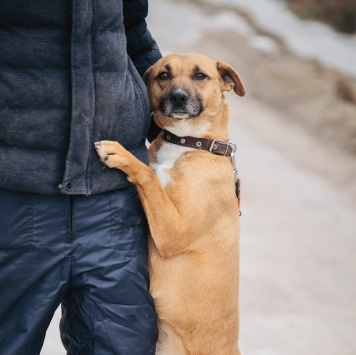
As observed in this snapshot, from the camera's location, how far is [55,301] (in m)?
2.24

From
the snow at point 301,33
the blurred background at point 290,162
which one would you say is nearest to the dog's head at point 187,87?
the blurred background at point 290,162

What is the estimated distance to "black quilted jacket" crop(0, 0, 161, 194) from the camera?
6.75 feet

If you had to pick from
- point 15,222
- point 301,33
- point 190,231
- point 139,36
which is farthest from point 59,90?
point 301,33

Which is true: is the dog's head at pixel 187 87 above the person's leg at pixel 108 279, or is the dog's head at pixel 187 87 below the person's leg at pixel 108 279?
above

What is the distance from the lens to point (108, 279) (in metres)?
2.28

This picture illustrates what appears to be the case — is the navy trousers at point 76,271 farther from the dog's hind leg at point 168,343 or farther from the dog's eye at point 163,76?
the dog's eye at point 163,76

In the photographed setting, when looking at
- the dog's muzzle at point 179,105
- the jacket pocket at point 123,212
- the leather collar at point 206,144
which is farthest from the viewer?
the dog's muzzle at point 179,105

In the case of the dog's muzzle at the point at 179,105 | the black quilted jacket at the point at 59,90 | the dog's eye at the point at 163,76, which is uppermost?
the black quilted jacket at the point at 59,90

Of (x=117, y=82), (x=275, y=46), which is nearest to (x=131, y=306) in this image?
(x=117, y=82)

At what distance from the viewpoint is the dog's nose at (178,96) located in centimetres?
310

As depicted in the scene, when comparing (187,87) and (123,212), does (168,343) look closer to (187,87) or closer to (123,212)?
(123,212)

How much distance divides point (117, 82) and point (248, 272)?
352 centimetres

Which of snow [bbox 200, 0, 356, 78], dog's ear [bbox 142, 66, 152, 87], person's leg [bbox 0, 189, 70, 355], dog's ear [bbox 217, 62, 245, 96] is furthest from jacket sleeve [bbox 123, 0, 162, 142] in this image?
snow [bbox 200, 0, 356, 78]

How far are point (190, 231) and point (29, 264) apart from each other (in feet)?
2.25
